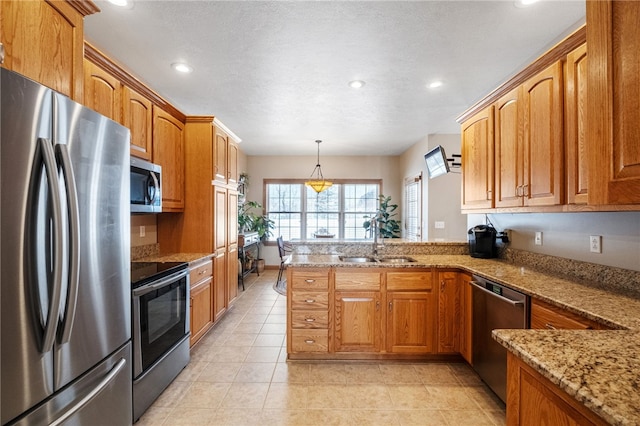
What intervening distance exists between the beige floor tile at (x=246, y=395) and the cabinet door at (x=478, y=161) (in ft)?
7.73

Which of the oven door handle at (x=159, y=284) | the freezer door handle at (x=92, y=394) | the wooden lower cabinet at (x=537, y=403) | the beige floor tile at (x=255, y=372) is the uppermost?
the oven door handle at (x=159, y=284)

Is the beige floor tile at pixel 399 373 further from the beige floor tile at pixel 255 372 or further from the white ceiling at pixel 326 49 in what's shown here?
the white ceiling at pixel 326 49

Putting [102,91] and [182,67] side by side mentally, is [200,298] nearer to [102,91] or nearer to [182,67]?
A: [102,91]

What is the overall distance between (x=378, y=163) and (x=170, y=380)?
19.7ft

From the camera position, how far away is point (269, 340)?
3135 mm

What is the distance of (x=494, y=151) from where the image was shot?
2.51m

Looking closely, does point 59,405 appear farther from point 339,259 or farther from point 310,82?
point 310,82

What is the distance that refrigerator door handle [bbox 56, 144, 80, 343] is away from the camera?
1.19 metres

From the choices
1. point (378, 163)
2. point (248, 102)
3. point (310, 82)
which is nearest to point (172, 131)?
point (248, 102)

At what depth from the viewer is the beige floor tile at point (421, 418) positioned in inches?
74.6

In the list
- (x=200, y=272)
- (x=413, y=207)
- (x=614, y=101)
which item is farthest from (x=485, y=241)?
(x=413, y=207)

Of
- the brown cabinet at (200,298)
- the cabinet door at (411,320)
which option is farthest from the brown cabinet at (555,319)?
the brown cabinet at (200,298)

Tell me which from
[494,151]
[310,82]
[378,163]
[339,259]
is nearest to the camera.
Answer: [494,151]

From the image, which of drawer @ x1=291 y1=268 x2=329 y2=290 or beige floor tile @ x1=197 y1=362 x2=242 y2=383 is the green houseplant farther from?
beige floor tile @ x1=197 y1=362 x2=242 y2=383
